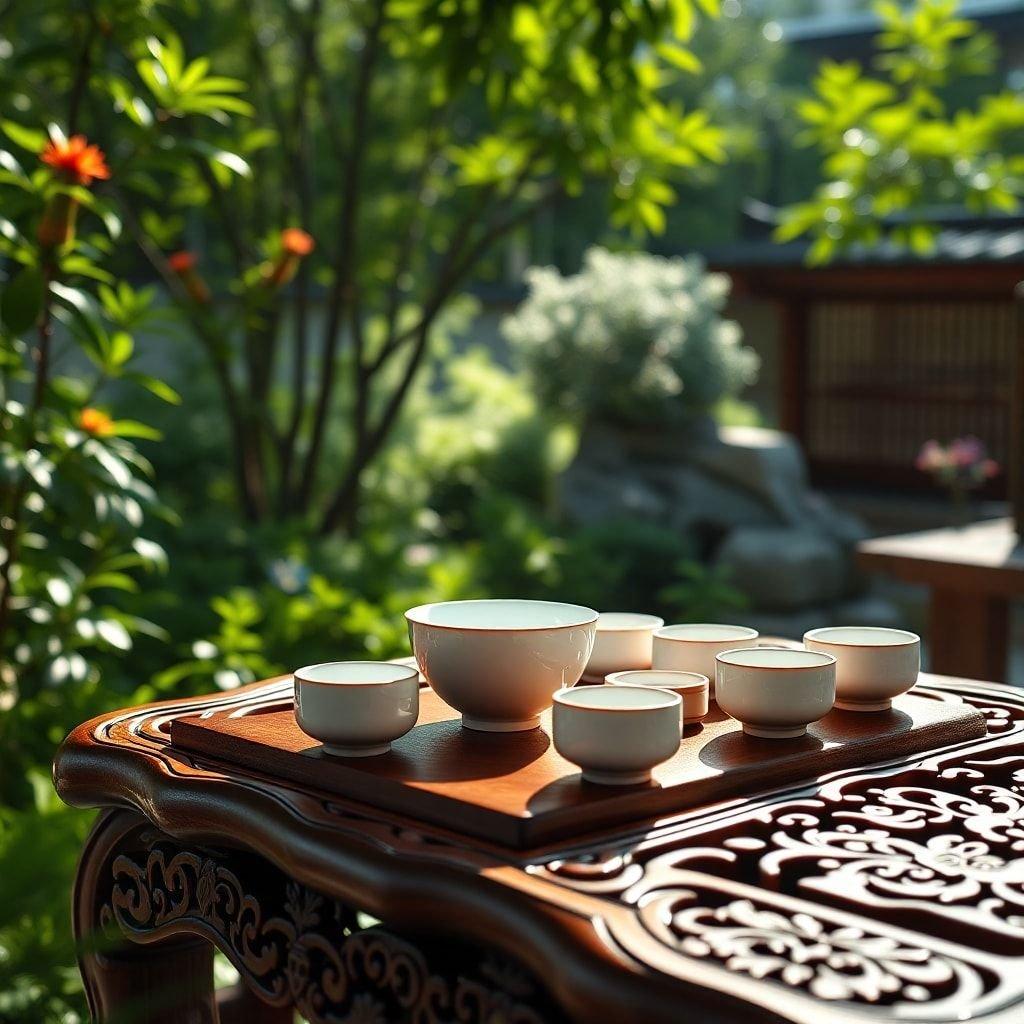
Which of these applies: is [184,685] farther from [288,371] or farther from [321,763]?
[288,371]

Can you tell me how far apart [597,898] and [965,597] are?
349cm

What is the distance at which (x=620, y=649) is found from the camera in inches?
74.7

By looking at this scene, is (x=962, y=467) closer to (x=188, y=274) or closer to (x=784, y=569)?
(x=784, y=569)

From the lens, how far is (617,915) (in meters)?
1.13

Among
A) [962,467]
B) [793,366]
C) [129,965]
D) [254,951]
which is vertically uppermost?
[793,366]

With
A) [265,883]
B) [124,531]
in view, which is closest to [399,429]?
[124,531]

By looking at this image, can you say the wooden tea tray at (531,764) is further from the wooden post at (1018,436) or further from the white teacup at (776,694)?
the wooden post at (1018,436)

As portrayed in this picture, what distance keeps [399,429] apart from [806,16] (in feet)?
103

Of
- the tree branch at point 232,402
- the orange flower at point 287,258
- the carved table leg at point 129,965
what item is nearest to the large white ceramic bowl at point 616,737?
the carved table leg at point 129,965

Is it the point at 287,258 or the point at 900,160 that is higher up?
the point at 900,160

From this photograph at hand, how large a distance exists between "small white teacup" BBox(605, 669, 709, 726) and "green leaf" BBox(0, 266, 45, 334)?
1383 millimetres

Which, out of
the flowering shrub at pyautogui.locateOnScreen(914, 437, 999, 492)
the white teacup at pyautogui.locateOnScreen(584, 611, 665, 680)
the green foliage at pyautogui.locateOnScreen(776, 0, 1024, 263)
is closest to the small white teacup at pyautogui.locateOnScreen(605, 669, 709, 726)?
the white teacup at pyautogui.locateOnScreen(584, 611, 665, 680)

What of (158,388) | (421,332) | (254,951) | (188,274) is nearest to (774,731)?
(254,951)

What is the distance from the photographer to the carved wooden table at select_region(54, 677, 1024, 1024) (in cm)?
105
